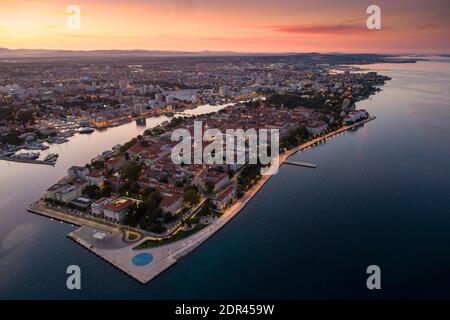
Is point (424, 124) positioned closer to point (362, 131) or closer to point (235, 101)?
point (362, 131)

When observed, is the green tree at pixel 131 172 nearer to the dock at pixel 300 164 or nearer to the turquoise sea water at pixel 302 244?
the turquoise sea water at pixel 302 244

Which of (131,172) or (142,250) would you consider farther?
(131,172)

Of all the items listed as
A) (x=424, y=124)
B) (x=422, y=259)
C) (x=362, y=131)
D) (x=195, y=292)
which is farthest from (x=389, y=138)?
(x=195, y=292)

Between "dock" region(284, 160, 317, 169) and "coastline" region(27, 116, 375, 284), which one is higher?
Answer: "dock" region(284, 160, 317, 169)

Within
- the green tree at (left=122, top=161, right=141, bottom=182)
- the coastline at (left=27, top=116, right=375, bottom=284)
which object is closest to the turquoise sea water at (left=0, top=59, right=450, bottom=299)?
the coastline at (left=27, top=116, right=375, bottom=284)

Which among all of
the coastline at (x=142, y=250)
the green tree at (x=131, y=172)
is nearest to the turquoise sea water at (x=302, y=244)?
the coastline at (x=142, y=250)

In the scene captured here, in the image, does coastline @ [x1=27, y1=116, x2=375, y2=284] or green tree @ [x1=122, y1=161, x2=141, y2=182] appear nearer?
coastline @ [x1=27, y1=116, x2=375, y2=284]

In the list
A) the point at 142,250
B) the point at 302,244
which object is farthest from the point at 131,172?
the point at 302,244

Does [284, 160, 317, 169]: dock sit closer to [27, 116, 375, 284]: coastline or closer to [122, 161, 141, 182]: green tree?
[27, 116, 375, 284]: coastline

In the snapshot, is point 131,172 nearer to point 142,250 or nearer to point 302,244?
point 142,250
